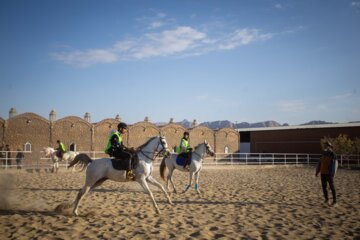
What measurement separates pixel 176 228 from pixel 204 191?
5573 mm

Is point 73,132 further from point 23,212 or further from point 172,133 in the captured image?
point 23,212

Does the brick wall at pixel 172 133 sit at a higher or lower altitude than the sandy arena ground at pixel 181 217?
higher

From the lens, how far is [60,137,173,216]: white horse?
303 inches

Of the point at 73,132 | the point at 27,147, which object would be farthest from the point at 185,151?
the point at 27,147

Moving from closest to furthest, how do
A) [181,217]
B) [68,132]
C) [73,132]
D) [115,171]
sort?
[181,217] < [115,171] < [68,132] < [73,132]

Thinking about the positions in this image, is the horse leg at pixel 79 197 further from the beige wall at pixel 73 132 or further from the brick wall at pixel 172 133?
the brick wall at pixel 172 133

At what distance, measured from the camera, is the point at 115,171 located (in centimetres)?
785

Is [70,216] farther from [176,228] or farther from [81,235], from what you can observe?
[176,228]

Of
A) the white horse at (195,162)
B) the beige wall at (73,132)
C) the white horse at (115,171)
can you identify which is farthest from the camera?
the beige wall at (73,132)

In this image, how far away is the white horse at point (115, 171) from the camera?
770 cm

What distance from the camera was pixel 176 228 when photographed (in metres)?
6.42

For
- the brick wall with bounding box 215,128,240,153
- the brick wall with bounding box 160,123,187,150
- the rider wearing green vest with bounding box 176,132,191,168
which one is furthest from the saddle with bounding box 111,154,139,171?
the brick wall with bounding box 215,128,240,153

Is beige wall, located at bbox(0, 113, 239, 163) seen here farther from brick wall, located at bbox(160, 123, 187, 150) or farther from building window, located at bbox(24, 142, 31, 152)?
building window, located at bbox(24, 142, 31, 152)

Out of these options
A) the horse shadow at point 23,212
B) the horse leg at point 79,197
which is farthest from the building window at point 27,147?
the horse leg at point 79,197
